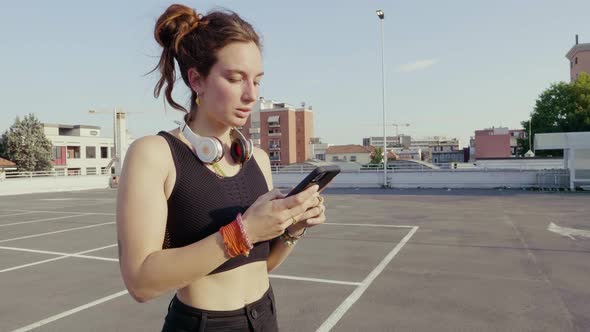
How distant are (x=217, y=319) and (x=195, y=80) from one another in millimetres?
872

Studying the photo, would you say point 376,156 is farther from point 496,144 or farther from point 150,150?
point 150,150

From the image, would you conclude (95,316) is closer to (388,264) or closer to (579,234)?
(388,264)

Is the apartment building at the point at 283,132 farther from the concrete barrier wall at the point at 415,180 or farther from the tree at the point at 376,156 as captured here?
the concrete barrier wall at the point at 415,180

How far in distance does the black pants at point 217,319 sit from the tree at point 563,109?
2015 inches

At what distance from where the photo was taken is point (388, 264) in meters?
7.72

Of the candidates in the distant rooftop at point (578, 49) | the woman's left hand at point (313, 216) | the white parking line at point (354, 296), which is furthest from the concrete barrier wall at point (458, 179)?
the distant rooftop at point (578, 49)

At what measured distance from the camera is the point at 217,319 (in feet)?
5.11

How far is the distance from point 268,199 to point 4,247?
11235mm

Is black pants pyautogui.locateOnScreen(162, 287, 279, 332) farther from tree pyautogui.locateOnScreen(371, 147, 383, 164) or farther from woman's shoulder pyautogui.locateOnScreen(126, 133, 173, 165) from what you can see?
tree pyautogui.locateOnScreen(371, 147, 383, 164)

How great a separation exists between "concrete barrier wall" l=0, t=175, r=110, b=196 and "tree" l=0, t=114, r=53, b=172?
19.2m

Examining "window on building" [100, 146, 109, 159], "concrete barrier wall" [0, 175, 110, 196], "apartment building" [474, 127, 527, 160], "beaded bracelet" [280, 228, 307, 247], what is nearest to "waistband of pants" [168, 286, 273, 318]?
"beaded bracelet" [280, 228, 307, 247]

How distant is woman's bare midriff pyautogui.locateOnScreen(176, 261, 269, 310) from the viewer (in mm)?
1577

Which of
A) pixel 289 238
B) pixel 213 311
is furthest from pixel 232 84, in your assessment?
pixel 213 311

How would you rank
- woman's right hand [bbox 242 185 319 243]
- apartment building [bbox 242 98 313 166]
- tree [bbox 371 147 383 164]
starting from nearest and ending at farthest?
woman's right hand [bbox 242 185 319 243]
apartment building [bbox 242 98 313 166]
tree [bbox 371 147 383 164]
